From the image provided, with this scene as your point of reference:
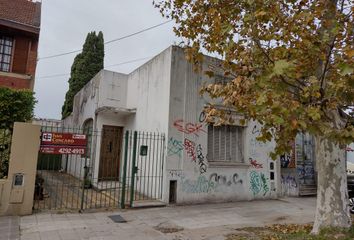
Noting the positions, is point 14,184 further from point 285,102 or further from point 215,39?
point 285,102

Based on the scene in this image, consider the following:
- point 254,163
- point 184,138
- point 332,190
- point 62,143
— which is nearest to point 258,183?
point 254,163

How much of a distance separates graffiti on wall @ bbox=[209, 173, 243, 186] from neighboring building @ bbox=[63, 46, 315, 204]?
24 millimetres

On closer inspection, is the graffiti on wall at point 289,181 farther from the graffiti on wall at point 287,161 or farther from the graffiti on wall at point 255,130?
the graffiti on wall at point 255,130

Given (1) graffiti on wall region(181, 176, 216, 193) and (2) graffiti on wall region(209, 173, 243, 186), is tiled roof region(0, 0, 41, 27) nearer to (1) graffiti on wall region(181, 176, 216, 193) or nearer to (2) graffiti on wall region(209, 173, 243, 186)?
(1) graffiti on wall region(181, 176, 216, 193)

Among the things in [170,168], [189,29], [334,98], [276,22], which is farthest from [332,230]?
[189,29]

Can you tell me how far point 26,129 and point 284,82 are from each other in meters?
6.54

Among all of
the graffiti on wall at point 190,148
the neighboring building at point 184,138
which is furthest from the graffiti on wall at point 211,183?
the graffiti on wall at point 190,148

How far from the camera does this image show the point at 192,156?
34.2 feet

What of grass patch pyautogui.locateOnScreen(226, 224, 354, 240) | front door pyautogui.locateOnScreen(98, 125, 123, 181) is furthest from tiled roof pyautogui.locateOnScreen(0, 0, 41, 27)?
grass patch pyautogui.locateOnScreen(226, 224, 354, 240)

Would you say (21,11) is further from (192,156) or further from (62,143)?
(192,156)

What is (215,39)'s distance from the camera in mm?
6816

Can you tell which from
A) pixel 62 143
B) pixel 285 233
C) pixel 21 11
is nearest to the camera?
pixel 285 233

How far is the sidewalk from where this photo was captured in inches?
258

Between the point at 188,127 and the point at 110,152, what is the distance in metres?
4.62
